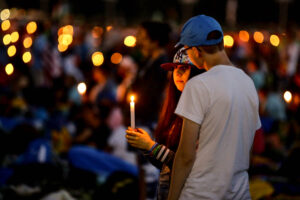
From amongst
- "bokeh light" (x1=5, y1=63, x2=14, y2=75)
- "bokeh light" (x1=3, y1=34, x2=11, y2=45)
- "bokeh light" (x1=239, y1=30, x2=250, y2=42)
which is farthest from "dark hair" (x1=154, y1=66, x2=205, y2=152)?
"bokeh light" (x1=239, y1=30, x2=250, y2=42)

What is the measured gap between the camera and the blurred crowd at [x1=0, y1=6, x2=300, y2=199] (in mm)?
4812

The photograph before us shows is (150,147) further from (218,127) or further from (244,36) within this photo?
(244,36)

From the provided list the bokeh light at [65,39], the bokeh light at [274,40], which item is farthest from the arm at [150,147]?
the bokeh light at [274,40]

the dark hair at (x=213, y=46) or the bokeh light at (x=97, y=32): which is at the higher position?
the dark hair at (x=213, y=46)

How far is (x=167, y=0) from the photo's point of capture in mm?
32062

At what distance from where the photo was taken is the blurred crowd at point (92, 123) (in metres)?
4.81

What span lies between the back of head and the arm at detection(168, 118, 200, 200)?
43cm

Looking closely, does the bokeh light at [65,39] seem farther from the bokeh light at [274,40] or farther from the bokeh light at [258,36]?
the bokeh light at [274,40]

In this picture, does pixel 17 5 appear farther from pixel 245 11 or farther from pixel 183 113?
pixel 183 113

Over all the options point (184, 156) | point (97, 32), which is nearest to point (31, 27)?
point (97, 32)

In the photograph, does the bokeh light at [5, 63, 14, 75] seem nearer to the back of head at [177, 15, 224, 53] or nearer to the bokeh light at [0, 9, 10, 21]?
the bokeh light at [0, 9, 10, 21]

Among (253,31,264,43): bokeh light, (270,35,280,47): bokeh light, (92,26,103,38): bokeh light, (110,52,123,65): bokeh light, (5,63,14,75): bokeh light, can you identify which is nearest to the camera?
(5,63,14,75): bokeh light

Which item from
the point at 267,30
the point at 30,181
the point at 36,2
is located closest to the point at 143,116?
the point at 30,181

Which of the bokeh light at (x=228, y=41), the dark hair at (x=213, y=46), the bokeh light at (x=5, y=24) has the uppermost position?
the dark hair at (x=213, y=46)
